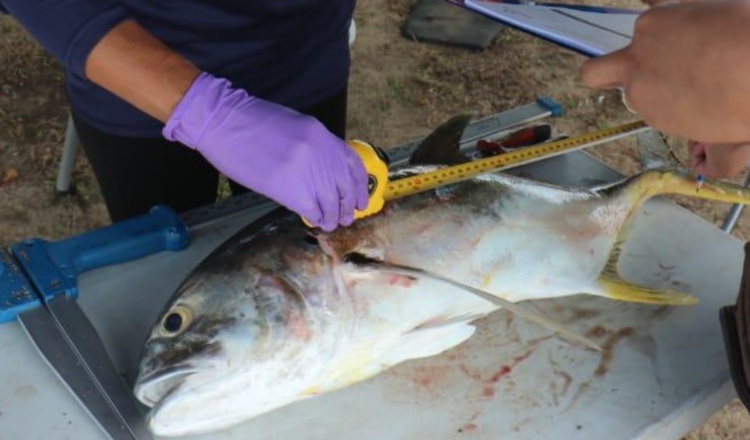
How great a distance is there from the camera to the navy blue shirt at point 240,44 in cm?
161

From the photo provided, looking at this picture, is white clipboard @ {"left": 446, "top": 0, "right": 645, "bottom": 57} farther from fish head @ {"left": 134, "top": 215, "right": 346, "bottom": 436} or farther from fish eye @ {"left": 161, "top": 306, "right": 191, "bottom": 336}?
fish eye @ {"left": 161, "top": 306, "right": 191, "bottom": 336}

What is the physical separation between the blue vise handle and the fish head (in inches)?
9.8

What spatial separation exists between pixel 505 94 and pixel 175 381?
3052 millimetres

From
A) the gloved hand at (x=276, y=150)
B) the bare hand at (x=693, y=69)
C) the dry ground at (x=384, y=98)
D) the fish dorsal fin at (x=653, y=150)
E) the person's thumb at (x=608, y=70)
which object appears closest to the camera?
the bare hand at (x=693, y=69)

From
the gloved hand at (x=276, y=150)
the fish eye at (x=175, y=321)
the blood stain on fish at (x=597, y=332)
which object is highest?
the gloved hand at (x=276, y=150)

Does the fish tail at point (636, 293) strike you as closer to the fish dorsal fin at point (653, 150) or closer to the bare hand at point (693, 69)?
the fish dorsal fin at point (653, 150)

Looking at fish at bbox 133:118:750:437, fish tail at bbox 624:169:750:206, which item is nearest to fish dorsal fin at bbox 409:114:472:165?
fish at bbox 133:118:750:437

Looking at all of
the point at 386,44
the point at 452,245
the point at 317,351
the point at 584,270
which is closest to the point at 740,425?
the point at 584,270

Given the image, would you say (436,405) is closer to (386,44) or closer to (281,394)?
(281,394)

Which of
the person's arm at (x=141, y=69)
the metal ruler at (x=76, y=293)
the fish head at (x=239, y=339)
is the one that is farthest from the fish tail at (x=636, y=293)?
the person's arm at (x=141, y=69)

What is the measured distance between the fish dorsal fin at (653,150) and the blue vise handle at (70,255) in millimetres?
982

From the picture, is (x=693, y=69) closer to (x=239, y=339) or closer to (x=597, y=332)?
(x=597, y=332)

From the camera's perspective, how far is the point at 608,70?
47.9 inches

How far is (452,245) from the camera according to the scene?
4.78ft
